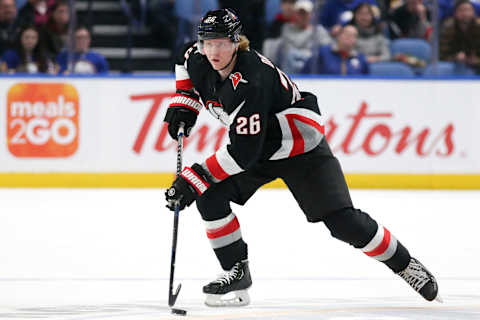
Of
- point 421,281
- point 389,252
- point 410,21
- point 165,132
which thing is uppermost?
point 410,21

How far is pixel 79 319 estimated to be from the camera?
11.0 feet

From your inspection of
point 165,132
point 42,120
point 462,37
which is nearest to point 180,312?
point 165,132

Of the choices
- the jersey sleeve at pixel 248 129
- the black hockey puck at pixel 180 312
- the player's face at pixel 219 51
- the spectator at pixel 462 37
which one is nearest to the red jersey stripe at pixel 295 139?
the jersey sleeve at pixel 248 129

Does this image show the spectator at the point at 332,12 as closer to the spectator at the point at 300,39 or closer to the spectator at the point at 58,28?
the spectator at the point at 300,39

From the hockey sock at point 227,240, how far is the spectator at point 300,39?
4.74 meters

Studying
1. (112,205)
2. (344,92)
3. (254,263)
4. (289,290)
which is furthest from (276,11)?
(289,290)

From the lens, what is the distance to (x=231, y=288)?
371 cm

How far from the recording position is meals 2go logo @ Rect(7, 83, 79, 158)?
26.0 feet

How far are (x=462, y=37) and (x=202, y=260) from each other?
186 inches

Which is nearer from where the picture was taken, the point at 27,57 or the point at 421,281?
→ the point at 421,281

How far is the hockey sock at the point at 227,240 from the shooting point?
369cm

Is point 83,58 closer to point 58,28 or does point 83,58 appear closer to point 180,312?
point 58,28

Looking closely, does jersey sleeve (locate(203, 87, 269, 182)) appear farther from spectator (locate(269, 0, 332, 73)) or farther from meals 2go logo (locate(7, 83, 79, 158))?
spectator (locate(269, 0, 332, 73))

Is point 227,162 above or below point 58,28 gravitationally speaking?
above
